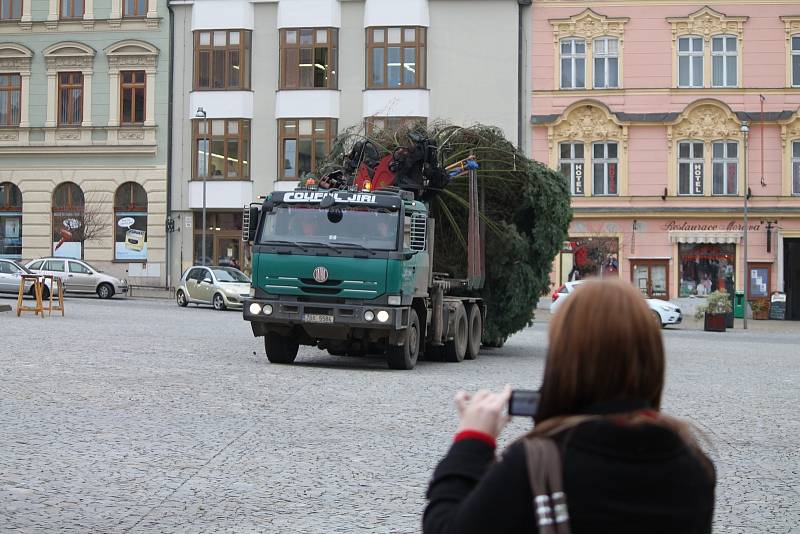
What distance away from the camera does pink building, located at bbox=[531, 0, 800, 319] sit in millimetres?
48094

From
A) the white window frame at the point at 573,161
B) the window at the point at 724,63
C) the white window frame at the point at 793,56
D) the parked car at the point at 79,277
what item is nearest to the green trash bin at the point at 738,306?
the white window frame at the point at 573,161

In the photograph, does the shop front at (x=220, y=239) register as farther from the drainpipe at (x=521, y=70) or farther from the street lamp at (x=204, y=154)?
the drainpipe at (x=521, y=70)

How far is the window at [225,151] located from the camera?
5100 centimetres

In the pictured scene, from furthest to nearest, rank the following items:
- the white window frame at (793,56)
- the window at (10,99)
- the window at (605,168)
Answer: the window at (10,99) < the window at (605,168) < the white window frame at (793,56)

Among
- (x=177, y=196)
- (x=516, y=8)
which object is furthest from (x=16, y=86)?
(x=516, y=8)

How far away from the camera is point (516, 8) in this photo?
4969 centimetres

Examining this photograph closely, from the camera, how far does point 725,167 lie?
48.6 m

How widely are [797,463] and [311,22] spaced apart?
42617 mm

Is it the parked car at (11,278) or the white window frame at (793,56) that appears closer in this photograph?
the parked car at (11,278)

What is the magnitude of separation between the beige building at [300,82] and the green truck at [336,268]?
30.6 meters

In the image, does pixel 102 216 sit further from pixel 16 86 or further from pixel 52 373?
pixel 52 373

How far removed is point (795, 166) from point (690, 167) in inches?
157

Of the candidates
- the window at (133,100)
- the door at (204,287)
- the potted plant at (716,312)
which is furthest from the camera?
the window at (133,100)

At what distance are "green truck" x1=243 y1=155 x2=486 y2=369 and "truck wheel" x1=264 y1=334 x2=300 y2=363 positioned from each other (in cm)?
2
